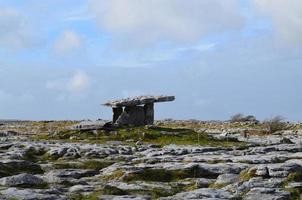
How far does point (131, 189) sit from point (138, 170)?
2658mm

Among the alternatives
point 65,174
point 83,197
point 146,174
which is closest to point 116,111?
point 65,174

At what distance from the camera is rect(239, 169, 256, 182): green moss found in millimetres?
19584

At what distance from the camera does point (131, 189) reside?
18281 millimetres

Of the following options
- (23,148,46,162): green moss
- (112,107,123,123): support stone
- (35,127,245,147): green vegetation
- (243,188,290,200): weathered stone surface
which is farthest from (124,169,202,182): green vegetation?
(112,107,123,123): support stone

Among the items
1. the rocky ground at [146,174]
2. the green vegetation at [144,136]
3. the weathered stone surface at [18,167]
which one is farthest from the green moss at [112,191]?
the green vegetation at [144,136]

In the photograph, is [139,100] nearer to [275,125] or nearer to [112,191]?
[275,125]

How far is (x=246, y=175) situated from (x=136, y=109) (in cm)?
3005

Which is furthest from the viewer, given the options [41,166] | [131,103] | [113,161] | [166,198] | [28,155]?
[131,103]

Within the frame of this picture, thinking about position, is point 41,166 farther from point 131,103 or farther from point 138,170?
point 131,103

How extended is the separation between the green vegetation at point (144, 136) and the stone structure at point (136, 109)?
18.9 ft

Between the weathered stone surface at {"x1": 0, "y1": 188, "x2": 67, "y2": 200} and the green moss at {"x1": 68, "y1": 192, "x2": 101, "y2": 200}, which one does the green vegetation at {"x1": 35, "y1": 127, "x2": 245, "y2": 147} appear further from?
the weathered stone surface at {"x1": 0, "y1": 188, "x2": 67, "y2": 200}

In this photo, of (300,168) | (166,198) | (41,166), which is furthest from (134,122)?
(166,198)

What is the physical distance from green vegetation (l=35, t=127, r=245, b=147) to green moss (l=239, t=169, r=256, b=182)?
15172 mm

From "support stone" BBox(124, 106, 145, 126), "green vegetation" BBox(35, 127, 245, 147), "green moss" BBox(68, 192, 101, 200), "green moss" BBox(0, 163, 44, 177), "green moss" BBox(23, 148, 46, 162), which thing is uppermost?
"support stone" BBox(124, 106, 145, 126)
